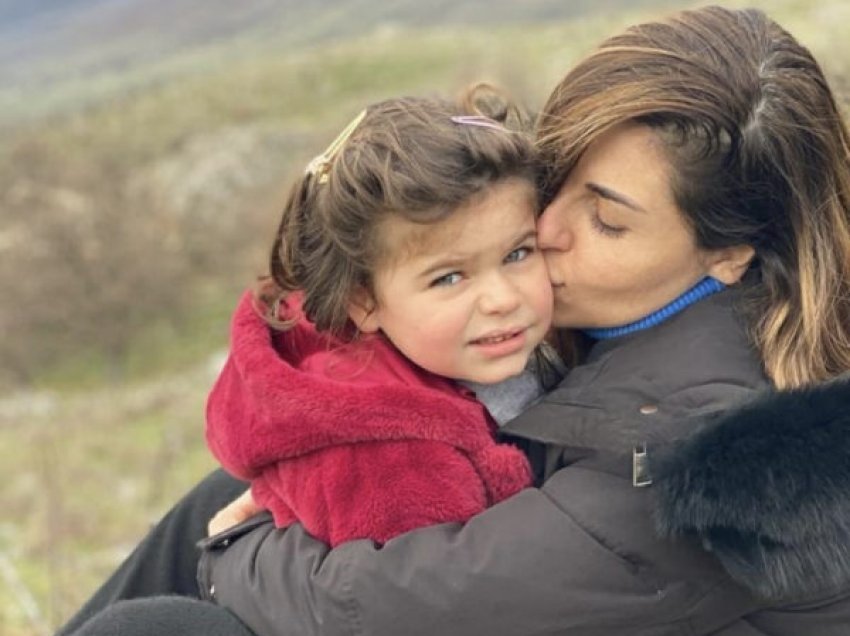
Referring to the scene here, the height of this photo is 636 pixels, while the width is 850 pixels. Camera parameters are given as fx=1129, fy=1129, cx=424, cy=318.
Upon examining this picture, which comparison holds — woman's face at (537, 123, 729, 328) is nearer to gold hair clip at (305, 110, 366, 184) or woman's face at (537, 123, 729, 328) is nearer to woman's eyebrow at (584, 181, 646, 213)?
woman's eyebrow at (584, 181, 646, 213)

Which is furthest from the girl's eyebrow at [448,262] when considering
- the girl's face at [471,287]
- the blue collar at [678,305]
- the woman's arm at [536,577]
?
the woman's arm at [536,577]

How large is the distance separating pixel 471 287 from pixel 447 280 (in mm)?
41

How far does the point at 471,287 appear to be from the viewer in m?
1.83

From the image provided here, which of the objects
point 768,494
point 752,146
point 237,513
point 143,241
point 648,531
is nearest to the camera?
point 768,494

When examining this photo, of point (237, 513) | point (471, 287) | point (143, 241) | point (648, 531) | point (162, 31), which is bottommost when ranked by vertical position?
point (162, 31)

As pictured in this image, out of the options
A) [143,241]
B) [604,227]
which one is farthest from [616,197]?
[143,241]

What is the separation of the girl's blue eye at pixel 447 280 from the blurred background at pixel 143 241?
49 cm

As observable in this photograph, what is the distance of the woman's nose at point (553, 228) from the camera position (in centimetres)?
187

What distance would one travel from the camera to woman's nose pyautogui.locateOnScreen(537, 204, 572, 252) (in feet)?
6.15

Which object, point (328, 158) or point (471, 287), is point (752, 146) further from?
point (328, 158)

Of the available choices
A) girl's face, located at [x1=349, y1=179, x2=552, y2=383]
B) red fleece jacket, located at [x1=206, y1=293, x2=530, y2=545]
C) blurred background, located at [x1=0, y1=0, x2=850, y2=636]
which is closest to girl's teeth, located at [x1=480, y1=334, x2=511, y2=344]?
girl's face, located at [x1=349, y1=179, x2=552, y2=383]

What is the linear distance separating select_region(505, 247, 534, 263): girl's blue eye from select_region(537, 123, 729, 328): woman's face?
24 mm

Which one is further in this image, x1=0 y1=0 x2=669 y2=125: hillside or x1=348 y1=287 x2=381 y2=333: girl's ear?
x1=0 y1=0 x2=669 y2=125: hillside

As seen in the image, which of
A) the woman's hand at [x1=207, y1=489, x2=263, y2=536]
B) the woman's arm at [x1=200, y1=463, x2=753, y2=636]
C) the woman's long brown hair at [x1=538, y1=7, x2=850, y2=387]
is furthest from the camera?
the woman's hand at [x1=207, y1=489, x2=263, y2=536]
